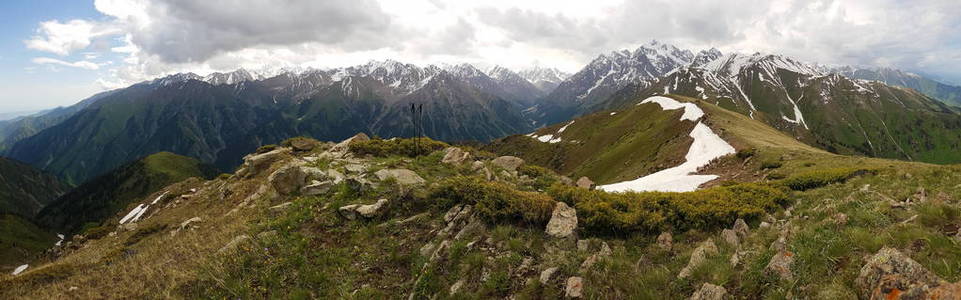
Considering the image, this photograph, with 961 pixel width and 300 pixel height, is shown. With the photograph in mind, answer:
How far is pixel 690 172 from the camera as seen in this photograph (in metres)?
44.2

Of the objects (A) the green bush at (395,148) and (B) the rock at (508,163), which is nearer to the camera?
(B) the rock at (508,163)

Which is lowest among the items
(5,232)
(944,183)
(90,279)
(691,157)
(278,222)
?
A: (5,232)

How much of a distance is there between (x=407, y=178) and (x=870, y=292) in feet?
53.6

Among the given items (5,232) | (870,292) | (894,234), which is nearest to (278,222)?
(870,292)

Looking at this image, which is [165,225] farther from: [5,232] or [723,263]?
[5,232]

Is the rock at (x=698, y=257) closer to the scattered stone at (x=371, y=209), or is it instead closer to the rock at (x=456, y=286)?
the rock at (x=456, y=286)

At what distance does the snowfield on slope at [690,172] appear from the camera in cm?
3719

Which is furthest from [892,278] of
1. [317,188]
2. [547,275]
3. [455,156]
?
[455,156]

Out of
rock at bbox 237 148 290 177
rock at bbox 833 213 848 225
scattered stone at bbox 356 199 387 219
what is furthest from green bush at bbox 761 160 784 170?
rock at bbox 237 148 290 177

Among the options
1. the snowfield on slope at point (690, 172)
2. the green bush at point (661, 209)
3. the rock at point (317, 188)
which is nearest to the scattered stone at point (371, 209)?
the rock at point (317, 188)

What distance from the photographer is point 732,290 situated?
838 cm

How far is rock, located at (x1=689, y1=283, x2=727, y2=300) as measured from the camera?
26.2 feet

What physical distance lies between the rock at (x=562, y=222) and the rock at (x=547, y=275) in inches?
86.8

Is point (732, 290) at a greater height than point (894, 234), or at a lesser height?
lesser
